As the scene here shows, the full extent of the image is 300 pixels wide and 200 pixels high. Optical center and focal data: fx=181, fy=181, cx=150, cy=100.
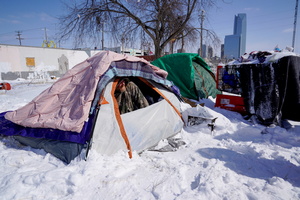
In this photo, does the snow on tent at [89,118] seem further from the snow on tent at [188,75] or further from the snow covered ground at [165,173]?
Answer: the snow on tent at [188,75]

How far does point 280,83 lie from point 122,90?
345cm

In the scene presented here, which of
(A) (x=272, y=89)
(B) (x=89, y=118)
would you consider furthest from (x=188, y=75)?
(B) (x=89, y=118)

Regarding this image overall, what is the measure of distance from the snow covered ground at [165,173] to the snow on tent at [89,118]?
0.19 m

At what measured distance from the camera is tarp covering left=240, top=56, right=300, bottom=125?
12.4 feet

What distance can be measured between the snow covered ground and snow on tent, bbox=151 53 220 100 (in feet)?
11.0

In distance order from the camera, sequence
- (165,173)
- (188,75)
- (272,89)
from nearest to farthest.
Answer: (165,173)
(272,89)
(188,75)

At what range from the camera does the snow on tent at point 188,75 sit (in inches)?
259

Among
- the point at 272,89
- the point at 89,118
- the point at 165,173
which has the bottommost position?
the point at 165,173

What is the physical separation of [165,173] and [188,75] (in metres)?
4.60

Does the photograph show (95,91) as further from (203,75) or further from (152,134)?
(203,75)

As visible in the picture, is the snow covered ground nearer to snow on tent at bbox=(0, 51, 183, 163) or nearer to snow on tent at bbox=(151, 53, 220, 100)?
snow on tent at bbox=(0, 51, 183, 163)

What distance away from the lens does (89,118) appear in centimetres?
292

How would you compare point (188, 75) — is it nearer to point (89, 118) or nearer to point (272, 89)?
point (272, 89)

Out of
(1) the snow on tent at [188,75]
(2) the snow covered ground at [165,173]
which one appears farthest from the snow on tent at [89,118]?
(1) the snow on tent at [188,75]
